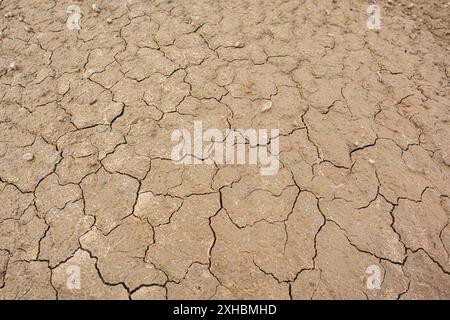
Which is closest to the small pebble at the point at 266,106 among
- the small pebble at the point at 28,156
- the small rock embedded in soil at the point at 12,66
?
the small pebble at the point at 28,156

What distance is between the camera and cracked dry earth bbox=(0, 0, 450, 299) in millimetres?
1844

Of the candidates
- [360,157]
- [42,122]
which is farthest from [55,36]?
[360,157]

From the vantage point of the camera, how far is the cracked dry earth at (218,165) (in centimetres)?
184

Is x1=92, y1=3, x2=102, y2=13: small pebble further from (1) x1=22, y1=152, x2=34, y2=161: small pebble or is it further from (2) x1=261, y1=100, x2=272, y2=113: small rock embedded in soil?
(2) x1=261, y1=100, x2=272, y2=113: small rock embedded in soil

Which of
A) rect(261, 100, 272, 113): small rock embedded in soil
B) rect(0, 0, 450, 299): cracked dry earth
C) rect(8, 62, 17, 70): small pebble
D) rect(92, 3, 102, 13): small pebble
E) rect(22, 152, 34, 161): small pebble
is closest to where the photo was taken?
rect(0, 0, 450, 299): cracked dry earth

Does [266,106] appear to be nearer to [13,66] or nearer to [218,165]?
[218,165]

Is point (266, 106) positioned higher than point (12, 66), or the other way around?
point (12, 66)

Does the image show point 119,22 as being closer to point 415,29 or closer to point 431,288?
point 415,29

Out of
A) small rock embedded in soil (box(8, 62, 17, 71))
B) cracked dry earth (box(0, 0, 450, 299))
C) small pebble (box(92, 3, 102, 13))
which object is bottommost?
cracked dry earth (box(0, 0, 450, 299))

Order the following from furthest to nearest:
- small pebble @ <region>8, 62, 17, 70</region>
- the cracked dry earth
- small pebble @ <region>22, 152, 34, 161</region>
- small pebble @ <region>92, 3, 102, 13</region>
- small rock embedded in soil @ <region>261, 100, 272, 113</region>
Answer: small pebble @ <region>92, 3, 102, 13</region>
small pebble @ <region>8, 62, 17, 70</region>
small rock embedded in soil @ <region>261, 100, 272, 113</region>
small pebble @ <region>22, 152, 34, 161</region>
the cracked dry earth

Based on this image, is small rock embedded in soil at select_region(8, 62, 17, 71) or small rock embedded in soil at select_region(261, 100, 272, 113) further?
small rock embedded in soil at select_region(8, 62, 17, 71)

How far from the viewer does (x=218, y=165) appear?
221 cm

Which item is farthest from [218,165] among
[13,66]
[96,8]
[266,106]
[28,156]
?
[96,8]

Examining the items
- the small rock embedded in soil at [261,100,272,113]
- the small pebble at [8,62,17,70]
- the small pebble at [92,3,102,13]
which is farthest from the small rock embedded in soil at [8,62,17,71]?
the small rock embedded in soil at [261,100,272,113]
